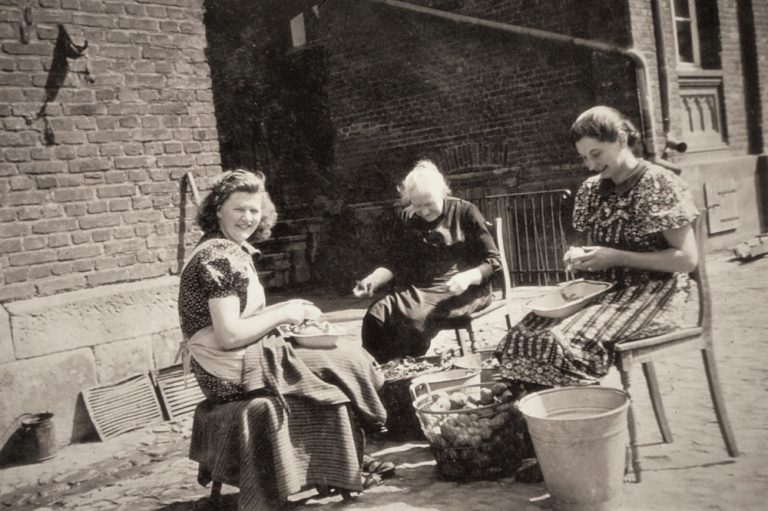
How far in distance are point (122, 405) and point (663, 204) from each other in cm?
423

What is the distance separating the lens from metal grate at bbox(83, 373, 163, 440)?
16.9ft

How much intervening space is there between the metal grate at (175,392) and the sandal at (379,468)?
7.63 feet

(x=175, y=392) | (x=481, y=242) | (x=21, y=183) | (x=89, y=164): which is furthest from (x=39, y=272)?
(x=481, y=242)

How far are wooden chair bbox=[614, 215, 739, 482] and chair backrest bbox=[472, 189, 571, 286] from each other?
19.1ft

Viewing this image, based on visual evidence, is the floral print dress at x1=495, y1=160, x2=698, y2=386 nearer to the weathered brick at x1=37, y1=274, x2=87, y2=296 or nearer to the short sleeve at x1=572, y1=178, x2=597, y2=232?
the short sleeve at x1=572, y1=178, x2=597, y2=232

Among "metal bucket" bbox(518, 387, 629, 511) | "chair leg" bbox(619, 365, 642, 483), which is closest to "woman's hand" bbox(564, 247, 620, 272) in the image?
"chair leg" bbox(619, 365, 642, 483)

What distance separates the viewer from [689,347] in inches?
134

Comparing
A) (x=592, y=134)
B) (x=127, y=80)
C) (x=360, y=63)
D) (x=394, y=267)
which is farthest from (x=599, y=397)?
(x=360, y=63)

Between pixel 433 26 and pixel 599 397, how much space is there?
8.90m

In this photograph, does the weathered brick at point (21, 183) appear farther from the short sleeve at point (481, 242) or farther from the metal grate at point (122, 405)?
the short sleeve at point (481, 242)

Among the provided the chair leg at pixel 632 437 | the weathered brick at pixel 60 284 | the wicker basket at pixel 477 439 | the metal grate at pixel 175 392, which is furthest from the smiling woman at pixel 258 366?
the weathered brick at pixel 60 284

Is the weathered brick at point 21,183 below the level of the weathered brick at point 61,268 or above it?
above

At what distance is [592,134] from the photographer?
3432 mm

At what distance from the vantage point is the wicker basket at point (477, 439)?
11.2 feet
